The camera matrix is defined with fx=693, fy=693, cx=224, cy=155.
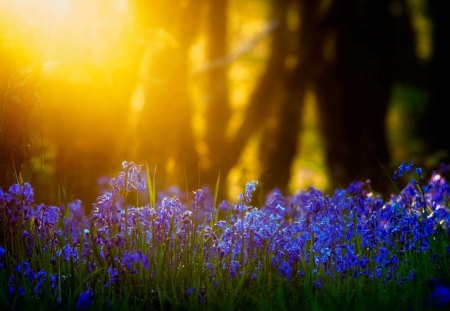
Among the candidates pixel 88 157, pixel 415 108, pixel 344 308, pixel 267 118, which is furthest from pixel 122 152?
pixel 415 108

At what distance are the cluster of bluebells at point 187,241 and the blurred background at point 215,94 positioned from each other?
73.8 inches

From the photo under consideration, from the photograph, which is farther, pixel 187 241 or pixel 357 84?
pixel 357 84

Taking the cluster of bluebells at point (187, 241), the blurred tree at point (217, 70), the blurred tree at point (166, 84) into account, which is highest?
the blurred tree at point (217, 70)

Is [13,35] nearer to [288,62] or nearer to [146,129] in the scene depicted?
[146,129]

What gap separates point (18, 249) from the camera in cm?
451

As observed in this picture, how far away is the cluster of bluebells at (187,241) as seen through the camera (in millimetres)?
4352

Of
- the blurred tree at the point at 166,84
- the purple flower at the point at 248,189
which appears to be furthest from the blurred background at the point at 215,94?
the purple flower at the point at 248,189

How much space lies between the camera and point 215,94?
13.5 m

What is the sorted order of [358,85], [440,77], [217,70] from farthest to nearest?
1. [440,77]
2. [217,70]
3. [358,85]

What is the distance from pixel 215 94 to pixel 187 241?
30.3 feet

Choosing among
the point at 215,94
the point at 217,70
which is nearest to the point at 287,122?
the point at 215,94

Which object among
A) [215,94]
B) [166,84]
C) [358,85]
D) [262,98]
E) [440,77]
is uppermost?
[215,94]

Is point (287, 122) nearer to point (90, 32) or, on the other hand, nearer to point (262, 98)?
point (262, 98)

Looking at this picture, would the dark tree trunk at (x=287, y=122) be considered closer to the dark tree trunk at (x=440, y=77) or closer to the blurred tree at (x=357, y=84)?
the blurred tree at (x=357, y=84)
